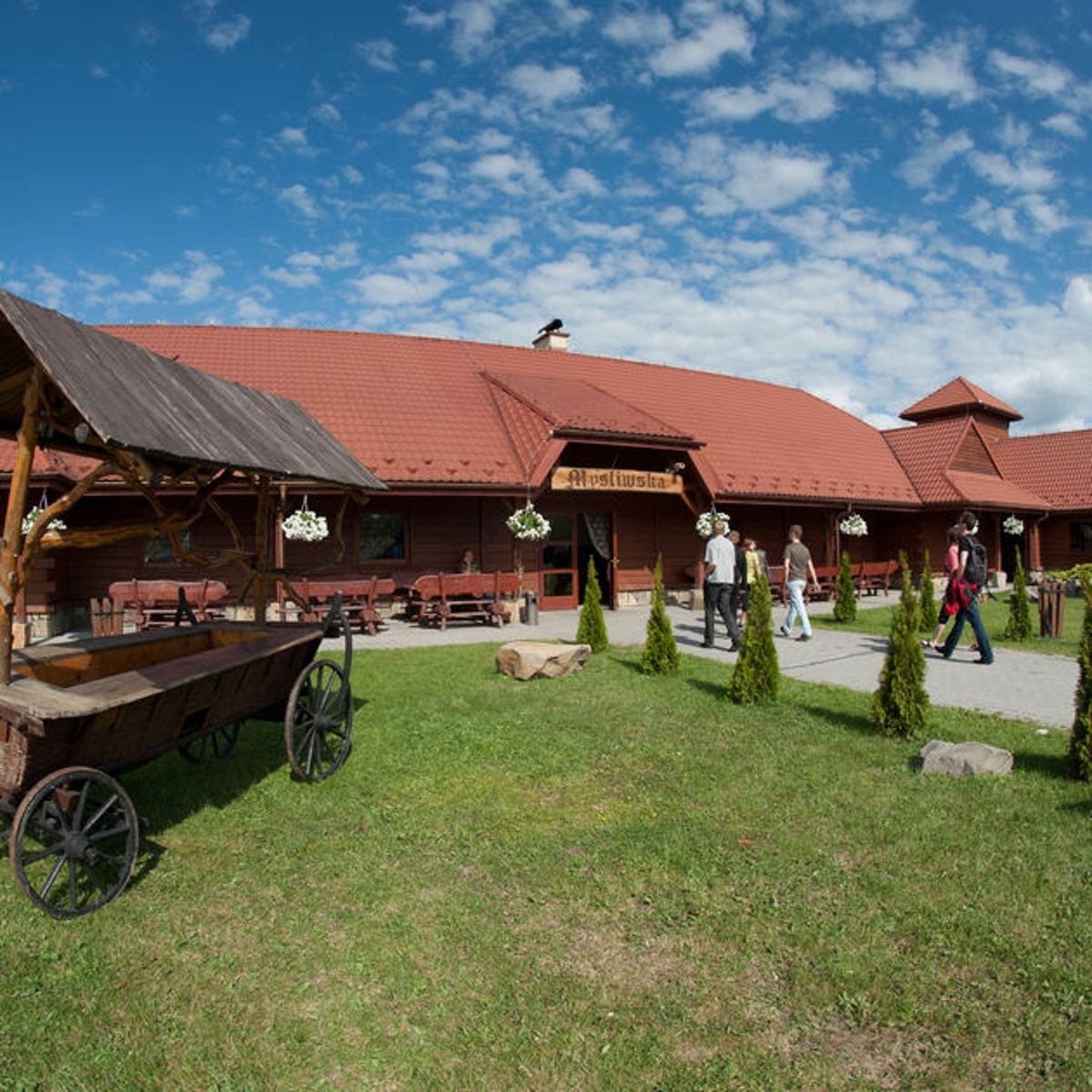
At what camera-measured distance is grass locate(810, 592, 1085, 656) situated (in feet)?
41.4

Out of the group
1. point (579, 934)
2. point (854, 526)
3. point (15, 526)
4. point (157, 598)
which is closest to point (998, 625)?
point (854, 526)

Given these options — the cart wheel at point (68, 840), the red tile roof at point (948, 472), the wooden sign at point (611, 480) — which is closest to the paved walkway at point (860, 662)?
the wooden sign at point (611, 480)

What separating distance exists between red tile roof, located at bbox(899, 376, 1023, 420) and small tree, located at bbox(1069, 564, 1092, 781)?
27887mm

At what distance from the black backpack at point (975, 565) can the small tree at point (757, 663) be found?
3.65 meters

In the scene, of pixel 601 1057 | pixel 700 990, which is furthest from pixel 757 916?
pixel 601 1057

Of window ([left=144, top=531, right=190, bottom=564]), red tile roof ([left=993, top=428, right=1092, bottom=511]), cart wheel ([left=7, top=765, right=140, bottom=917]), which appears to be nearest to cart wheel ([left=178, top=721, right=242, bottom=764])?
cart wheel ([left=7, top=765, right=140, bottom=917])

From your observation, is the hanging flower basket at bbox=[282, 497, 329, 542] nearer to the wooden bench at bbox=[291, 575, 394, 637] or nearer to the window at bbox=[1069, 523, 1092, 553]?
the wooden bench at bbox=[291, 575, 394, 637]

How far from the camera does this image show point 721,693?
892 cm

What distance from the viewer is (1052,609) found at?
13.6 m

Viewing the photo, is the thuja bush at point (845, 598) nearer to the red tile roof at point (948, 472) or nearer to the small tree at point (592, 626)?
the small tree at point (592, 626)

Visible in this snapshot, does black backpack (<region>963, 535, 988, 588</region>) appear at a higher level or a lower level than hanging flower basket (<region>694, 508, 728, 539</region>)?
lower

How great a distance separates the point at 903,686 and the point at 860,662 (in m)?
4.43

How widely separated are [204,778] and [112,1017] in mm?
2984

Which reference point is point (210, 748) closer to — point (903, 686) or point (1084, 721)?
point (903, 686)
